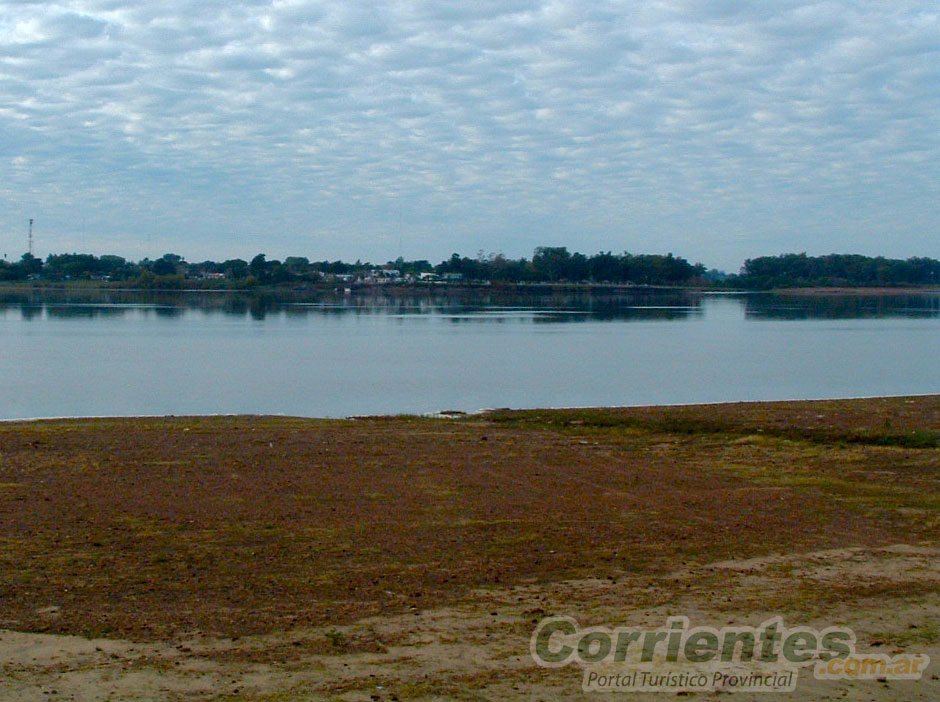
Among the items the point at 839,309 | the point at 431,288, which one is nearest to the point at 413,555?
the point at 839,309

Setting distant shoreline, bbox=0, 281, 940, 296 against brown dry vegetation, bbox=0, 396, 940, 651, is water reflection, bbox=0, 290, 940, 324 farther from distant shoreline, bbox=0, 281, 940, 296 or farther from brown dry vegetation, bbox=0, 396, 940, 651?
brown dry vegetation, bbox=0, 396, 940, 651

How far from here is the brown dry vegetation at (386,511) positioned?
727 centimetres

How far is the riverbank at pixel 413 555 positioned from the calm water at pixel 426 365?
36.5ft

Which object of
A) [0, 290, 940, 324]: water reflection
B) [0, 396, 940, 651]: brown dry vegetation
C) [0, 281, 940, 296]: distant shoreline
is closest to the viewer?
[0, 396, 940, 651]: brown dry vegetation

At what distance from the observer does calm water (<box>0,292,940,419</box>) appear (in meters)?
27.3

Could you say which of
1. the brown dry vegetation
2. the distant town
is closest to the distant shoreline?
the distant town

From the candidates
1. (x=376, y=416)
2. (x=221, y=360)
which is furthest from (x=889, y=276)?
(x=376, y=416)

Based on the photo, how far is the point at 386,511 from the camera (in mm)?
10242

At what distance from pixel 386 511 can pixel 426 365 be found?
27883mm

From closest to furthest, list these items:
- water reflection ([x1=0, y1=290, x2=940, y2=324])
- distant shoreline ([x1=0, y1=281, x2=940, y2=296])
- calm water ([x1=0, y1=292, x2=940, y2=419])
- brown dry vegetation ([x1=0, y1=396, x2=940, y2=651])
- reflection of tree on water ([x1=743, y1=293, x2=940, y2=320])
Answer: brown dry vegetation ([x1=0, y1=396, x2=940, y2=651]) → calm water ([x1=0, y1=292, x2=940, y2=419]) → reflection of tree on water ([x1=743, y1=293, x2=940, y2=320]) → water reflection ([x1=0, y1=290, x2=940, y2=324]) → distant shoreline ([x1=0, y1=281, x2=940, y2=296])

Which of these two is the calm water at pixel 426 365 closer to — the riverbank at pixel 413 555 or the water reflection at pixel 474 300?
the riverbank at pixel 413 555

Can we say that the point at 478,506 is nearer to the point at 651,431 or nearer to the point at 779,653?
the point at 779,653

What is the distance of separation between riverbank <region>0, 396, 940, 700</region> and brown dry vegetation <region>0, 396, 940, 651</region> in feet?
0.13

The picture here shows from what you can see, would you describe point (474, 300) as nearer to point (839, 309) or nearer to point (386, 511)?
point (839, 309)
